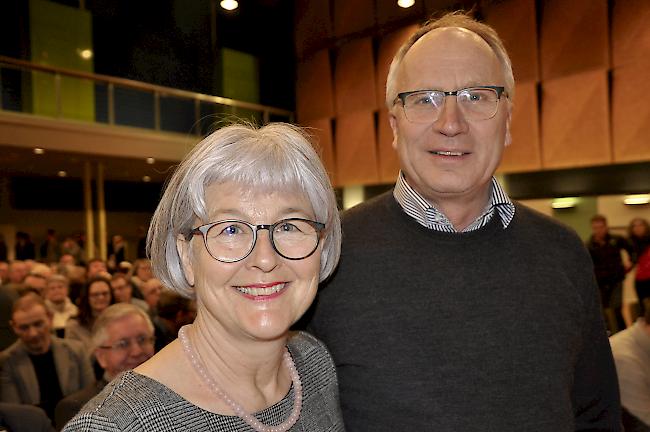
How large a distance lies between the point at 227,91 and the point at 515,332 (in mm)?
9286

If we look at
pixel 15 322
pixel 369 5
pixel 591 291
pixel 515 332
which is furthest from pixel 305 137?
pixel 369 5

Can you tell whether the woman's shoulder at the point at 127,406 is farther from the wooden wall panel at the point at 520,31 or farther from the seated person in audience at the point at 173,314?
the wooden wall panel at the point at 520,31

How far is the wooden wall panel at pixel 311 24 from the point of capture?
8.83m

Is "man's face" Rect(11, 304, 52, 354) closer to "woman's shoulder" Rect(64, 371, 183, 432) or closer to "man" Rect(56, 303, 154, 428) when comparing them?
"man" Rect(56, 303, 154, 428)

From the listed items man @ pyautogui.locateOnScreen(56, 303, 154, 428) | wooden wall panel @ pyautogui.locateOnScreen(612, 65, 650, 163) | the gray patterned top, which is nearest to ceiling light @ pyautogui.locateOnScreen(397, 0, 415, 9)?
wooden wall panel @ pyautogui.locateOnScreen(612, 65, 650, 163)

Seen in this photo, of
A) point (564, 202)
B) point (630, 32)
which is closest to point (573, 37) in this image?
point (630, 32)

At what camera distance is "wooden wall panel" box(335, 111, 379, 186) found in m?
8.92

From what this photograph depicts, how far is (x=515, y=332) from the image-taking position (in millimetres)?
1391

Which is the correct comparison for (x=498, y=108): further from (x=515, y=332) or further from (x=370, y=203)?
(x=515, y=332)

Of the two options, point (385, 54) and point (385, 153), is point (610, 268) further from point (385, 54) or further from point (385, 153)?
point (385, 54)

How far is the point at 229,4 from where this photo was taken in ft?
30.7

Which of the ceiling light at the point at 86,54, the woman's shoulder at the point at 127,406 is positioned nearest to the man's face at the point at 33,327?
the woman's shoulder at the point at 127,406

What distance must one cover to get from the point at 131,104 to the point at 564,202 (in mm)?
6462

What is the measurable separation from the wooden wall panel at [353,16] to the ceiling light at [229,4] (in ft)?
5.50
